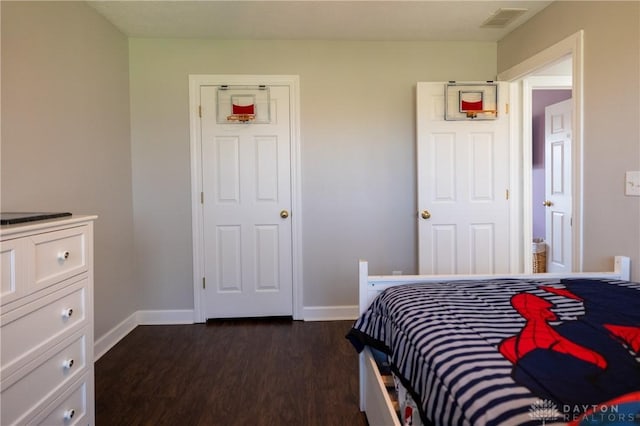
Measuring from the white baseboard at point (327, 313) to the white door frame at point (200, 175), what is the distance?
0.07 m

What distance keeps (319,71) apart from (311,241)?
4.73 feet

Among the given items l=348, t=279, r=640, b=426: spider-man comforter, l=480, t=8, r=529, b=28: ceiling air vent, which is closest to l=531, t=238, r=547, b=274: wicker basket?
l=480, t=8, r=529, b=28: ceiling air vent

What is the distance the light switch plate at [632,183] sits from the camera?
6.03 feet

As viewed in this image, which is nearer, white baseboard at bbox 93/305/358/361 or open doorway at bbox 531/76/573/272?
white baseboard at bbox 93/305/358/361

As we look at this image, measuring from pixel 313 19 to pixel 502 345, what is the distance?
2511 millimetres

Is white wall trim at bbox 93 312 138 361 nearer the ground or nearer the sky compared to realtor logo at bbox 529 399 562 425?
nearer the ground

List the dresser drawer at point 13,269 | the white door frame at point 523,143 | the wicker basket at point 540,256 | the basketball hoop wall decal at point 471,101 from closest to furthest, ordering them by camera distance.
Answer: the dresser drawer at point 13,269, the white door frame at point 523,143, the basketball hoop wall decal at point 471,101, the wicker basket at point 540,256

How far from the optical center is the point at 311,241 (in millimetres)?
3143

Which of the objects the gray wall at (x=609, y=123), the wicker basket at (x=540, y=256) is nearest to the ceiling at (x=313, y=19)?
the gray wall at (x=609, y=123)

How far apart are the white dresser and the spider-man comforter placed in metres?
1.16

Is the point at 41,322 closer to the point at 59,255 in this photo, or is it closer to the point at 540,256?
the point at 59,255

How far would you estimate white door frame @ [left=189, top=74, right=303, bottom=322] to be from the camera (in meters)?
3.03

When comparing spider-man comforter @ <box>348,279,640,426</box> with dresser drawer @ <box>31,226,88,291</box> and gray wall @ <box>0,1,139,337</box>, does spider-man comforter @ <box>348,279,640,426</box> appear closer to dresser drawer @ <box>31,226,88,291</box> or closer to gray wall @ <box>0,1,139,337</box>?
dresser drawer @ <box>31,226,88,291</box>

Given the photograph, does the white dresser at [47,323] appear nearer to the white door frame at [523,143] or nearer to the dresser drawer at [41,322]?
the dresser drawer at [41,322]
